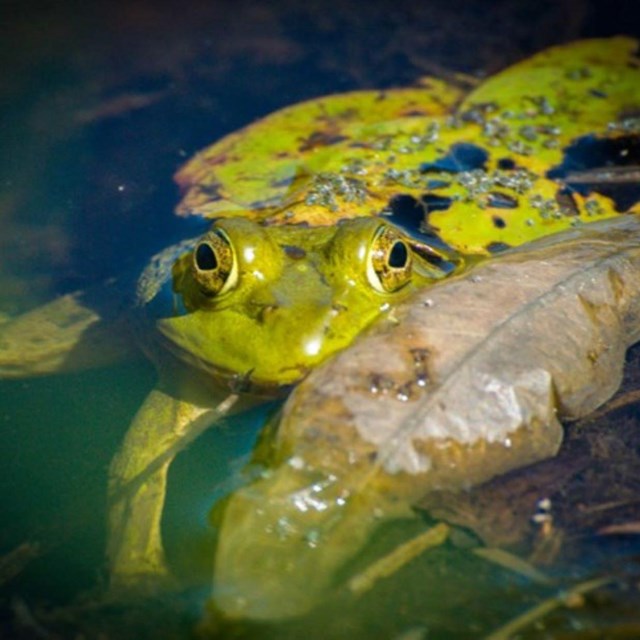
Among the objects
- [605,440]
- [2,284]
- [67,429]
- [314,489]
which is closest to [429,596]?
[314,489]

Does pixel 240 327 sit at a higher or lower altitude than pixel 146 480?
higher

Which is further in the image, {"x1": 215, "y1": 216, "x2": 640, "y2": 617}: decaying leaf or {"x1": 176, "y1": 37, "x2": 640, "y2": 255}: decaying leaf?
{"x1": 176, "y1": 37, "x2": 640, "y2": 255}: decaying leaf

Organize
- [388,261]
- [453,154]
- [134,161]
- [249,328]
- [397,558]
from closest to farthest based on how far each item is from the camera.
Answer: [397,558]
[249,328]
[388,261]
[453,154]
[134,161]

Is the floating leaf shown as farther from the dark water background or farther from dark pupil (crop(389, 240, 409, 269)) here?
dark pupil (crop(389, 240, 409, 269))

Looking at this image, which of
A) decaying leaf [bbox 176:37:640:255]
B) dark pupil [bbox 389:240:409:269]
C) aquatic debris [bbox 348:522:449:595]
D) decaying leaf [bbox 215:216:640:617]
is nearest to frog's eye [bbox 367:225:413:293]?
dark pupil [bbox 389:240:409:269]

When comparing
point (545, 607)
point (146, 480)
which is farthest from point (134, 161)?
point (545, 607)

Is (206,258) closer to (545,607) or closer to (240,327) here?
(240,327)

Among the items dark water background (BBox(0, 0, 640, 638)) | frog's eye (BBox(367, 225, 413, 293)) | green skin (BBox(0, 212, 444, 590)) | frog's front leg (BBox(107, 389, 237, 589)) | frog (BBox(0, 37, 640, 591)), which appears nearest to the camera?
dark water background (BBox(0, 0, 640, 638))

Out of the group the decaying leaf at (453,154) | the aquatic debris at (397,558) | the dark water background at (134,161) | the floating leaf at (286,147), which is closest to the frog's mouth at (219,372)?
the dark water background at (134,161)
